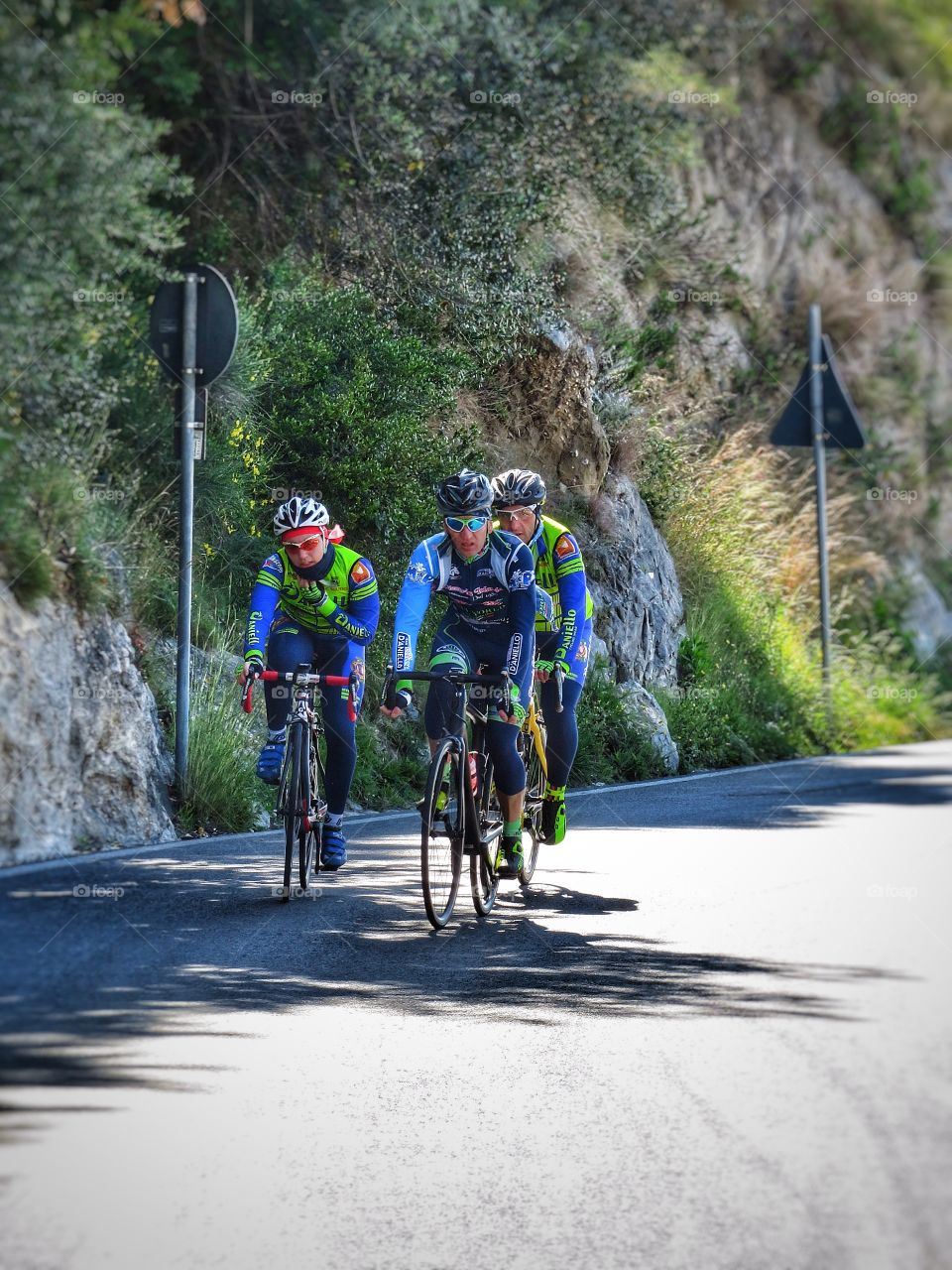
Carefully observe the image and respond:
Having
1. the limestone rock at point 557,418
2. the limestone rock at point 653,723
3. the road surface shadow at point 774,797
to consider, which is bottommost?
the road surface shadow at point 774,797

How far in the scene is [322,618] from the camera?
9.71 meters

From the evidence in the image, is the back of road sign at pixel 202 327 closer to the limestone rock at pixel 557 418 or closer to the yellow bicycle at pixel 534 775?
the yellow bicycle at pixel 534 775

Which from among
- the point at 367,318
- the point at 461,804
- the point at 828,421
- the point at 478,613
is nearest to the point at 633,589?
the point at 367,318

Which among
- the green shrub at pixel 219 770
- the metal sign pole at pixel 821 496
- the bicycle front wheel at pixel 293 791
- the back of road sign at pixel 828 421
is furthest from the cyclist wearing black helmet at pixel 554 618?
the back of road sign at pixel 828 421

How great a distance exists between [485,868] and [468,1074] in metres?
3.22

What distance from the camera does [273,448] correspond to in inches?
588

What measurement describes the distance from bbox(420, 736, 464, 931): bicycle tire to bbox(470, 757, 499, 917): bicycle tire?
119mm

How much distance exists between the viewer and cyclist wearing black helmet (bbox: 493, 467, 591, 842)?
33.5ft

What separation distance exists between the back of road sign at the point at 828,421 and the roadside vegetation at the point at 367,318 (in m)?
1.05

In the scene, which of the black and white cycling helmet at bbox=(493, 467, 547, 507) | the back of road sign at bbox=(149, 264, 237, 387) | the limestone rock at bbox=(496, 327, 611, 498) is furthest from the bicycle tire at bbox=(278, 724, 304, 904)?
the limestone rock at bbox=(496, 327, 611, 498)

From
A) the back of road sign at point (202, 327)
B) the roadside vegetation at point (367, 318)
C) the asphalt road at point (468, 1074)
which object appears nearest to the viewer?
the asphalt road at point (468, 1074)

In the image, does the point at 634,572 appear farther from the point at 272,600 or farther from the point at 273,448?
the point at 272,600

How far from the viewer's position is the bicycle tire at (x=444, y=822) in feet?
27.1

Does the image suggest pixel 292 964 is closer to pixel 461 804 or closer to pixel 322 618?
pixel 461 804
